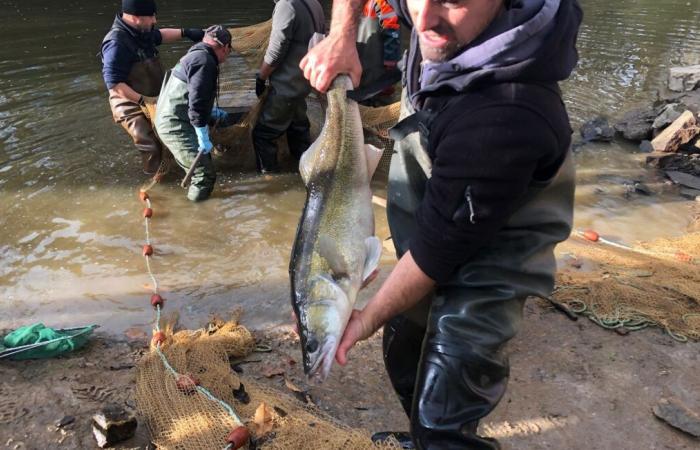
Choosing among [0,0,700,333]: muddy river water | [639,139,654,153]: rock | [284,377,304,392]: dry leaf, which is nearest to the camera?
[284,377,304,392]: dry leaf

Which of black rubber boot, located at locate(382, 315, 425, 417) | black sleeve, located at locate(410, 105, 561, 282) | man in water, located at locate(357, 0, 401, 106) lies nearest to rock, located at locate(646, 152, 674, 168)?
man in water, located at locate(357, 0, 401, 106)

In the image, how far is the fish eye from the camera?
2445mm

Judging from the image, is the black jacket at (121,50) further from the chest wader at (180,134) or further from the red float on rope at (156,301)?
the red float on rope at (156,301)

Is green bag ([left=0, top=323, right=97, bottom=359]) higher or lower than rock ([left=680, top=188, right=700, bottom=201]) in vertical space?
higher

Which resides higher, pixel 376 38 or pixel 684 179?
pixel 376 38

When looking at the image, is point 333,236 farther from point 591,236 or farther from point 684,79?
point 684,79

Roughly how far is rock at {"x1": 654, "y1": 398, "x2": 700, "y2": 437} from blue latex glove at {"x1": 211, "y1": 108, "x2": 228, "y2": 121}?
5.68 meters

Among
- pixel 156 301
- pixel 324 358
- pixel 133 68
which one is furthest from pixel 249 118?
pixel 324 358

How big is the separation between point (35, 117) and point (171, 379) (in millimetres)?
6846

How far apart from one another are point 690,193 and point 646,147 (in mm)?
1691

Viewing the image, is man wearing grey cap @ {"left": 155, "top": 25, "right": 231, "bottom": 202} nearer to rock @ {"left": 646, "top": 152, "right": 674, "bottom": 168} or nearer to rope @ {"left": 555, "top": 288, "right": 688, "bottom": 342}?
rope @ {"left": 555, "top": 288, "right": 688, "bottom": 342}

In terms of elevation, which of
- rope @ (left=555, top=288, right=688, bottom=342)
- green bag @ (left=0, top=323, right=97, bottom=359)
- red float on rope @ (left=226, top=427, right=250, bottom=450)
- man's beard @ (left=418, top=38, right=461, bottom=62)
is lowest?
rope @ (left=555, top=288, right=688, bottom=342)

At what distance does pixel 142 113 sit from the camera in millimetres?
7082

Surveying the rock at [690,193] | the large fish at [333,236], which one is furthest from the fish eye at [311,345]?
the rock at [690,193]
